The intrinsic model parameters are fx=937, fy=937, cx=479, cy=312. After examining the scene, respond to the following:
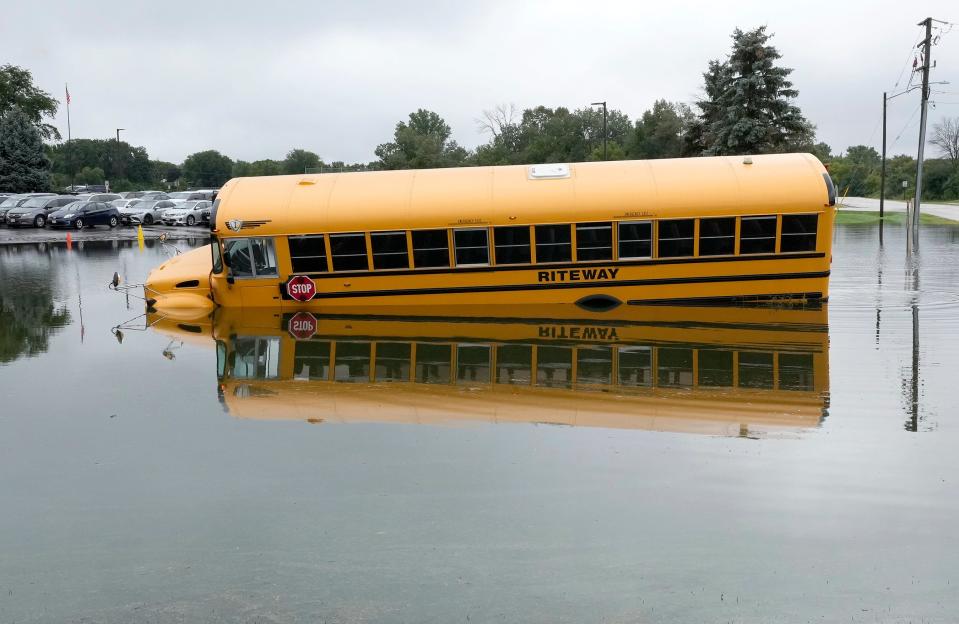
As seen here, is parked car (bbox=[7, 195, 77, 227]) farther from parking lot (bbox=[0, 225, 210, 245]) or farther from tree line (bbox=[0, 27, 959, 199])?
tree line (bbox=[0, 27, 959, 199])

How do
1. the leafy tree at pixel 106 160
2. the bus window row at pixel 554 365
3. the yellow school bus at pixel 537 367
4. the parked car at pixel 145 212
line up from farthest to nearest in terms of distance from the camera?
1. the leafy tree at pixel 106 160
2. the parked car at pixel 145 212
3. the bus window row at pixel 554 365
4. the yellow school bus at pixel 537 367

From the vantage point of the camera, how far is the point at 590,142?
90.4 metres

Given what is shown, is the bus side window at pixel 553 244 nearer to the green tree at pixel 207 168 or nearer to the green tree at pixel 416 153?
the green tree at pixel 416 153

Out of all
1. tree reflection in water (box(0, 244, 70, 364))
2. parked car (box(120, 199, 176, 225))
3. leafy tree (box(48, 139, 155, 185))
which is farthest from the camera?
leafy tree (box(48, 139, 155, 185))

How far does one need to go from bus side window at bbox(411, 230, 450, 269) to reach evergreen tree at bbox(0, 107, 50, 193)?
56.4 metres

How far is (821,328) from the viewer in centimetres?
1502

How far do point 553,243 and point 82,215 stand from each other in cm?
3440

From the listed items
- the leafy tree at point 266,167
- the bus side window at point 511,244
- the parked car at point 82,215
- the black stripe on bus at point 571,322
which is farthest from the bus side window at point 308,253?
the leafy tree at point 266,167

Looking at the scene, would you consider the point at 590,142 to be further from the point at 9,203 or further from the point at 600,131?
the point at 9,203

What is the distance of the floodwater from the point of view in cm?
582

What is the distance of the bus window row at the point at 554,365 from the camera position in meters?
11.5

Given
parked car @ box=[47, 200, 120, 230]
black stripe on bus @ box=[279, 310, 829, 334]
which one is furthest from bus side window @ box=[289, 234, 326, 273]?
parked car @ box=[47, 200, 120, 230]

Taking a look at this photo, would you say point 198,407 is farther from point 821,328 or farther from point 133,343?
point 821,328

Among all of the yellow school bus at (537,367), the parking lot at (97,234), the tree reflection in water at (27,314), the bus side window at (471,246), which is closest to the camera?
the yellow school bus at (537,367)
